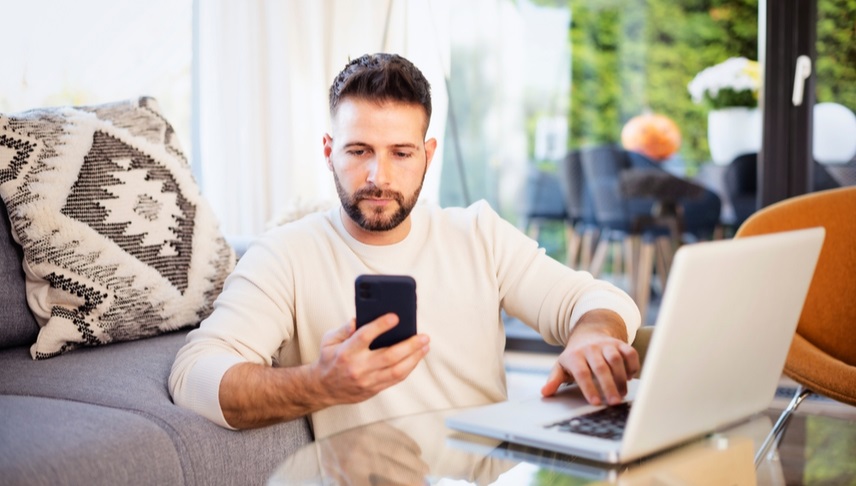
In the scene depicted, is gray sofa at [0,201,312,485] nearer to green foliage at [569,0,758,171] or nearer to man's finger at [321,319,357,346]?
man's finger at [321,319,357,346]

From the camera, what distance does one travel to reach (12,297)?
6.29ft

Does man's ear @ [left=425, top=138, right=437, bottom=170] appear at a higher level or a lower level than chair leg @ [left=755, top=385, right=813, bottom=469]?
higher

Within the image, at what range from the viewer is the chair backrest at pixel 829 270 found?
7.79 ft

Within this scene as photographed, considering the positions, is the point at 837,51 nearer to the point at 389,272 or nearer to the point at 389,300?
the point at 389,272

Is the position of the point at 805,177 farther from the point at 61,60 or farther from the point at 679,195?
the point at 61,60

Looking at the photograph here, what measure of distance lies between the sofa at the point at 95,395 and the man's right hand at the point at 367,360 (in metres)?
0.31

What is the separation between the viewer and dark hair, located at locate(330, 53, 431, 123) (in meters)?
1.70

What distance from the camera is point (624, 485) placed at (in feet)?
3.76

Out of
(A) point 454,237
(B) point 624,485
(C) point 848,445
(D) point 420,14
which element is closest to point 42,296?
(A) point 454,237

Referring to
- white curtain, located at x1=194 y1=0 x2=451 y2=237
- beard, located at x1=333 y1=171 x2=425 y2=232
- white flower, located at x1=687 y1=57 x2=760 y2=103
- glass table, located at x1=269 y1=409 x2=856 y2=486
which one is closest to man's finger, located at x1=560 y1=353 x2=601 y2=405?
glass table, located at x1=269 y1=409 x2=856 y2=486

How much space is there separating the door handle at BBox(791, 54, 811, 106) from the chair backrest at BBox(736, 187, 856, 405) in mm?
1278

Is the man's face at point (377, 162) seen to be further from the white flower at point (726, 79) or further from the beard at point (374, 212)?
the white flower at point (726, 79)

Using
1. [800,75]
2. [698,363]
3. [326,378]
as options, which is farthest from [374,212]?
[800,75]

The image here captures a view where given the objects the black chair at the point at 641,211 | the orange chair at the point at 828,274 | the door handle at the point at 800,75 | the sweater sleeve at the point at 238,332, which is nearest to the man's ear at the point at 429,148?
the sweater sleeve at the point at 238,332
